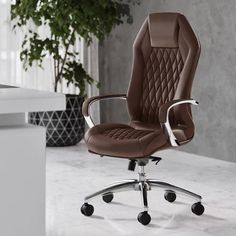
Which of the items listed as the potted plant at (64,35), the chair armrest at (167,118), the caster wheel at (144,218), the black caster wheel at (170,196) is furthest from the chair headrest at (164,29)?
the potted plant at (64,35)

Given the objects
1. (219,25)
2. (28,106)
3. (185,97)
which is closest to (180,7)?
(219,25)

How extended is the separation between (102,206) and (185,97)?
855mm

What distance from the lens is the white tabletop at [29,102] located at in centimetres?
221

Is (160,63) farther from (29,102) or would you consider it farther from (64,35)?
(29,102)

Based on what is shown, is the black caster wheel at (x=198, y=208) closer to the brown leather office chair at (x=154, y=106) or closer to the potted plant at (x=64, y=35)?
the brown leather office chair at (x=154, y=106)

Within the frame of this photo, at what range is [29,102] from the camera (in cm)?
225

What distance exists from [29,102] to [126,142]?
5.22 feet

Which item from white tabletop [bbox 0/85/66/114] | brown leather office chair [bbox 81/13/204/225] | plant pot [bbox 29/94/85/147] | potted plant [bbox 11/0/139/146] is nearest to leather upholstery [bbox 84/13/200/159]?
brown leather office chair [bbox 81/13/204/225]

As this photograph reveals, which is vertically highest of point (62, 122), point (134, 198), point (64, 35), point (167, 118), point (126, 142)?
point (64, 35)

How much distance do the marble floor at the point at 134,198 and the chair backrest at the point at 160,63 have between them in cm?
58

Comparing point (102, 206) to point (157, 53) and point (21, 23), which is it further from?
point (21, 23)

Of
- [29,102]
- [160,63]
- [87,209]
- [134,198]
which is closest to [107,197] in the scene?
[134,198]

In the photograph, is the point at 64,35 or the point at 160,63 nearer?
the point at 160,63

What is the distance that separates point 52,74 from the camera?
22.0 ft
